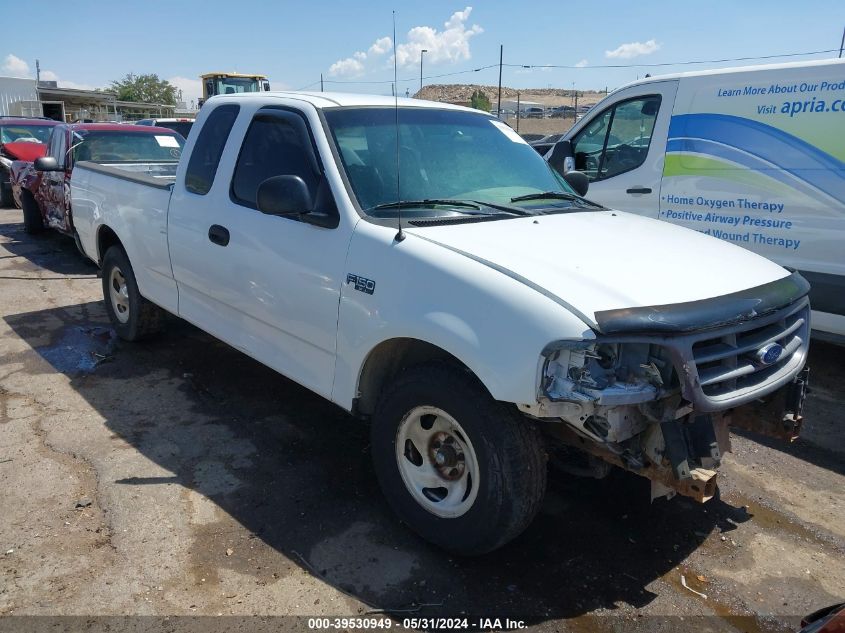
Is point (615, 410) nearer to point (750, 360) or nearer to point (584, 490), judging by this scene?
point (750, 360)

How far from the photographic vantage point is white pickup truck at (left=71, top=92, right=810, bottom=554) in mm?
2604

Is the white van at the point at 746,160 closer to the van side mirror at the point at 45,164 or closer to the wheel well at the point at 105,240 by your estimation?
the wheel well at the point at 105,240

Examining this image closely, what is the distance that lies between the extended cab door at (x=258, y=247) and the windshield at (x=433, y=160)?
21cm

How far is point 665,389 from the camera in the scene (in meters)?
2.59

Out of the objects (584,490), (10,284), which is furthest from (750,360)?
(10,284)

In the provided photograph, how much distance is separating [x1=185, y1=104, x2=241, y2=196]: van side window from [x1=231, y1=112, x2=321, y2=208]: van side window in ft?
0.90

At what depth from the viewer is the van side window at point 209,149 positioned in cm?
441

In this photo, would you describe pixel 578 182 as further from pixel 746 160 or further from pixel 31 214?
pixel 31 214

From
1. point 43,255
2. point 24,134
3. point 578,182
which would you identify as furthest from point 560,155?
point 24,134

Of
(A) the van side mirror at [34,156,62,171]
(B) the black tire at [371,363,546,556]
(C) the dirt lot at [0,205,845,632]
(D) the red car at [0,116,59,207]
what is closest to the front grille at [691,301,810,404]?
(B) the black tire at [371,363,546,556]

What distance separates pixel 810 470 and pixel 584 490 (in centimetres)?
152

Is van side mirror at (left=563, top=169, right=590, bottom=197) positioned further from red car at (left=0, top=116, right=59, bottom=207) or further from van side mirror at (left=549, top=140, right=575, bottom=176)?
red car at (left=0, top=116, right=59, bottom=207)

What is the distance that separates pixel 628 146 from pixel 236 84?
2358 cm

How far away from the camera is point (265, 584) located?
117 inches
